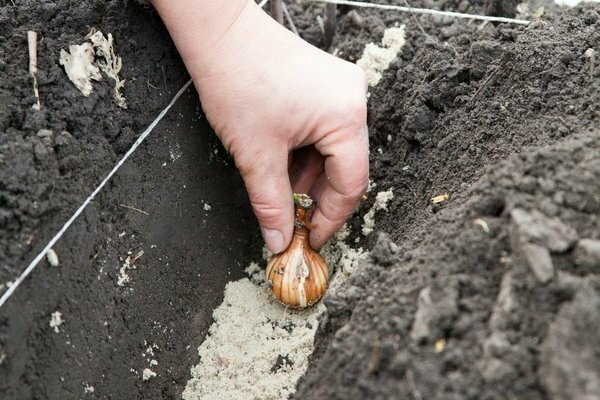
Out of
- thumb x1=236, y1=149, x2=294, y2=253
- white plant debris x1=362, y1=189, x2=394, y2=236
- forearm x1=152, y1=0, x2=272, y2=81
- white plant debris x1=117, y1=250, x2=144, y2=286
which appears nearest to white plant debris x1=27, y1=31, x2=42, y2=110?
forearm x1=152, y1=0, x2=272, y2=81

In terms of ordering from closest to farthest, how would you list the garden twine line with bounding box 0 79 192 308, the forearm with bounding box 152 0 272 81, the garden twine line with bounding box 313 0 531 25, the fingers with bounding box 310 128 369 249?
the garden twine line with bounding box 0 79 192 308, the forearm with bounding box 152 0 272 81, the fingers with bounding box 310 128 369 249, the garden twine line with bounding box 313 0 531 25

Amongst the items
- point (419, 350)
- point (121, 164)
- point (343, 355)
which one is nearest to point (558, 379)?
point (419, 350)

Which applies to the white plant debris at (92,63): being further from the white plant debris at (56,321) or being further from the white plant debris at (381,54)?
the white plant debris at (381,54)

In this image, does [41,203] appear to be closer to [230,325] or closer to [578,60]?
[230,325]

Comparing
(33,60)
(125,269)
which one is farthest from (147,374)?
(33,60)

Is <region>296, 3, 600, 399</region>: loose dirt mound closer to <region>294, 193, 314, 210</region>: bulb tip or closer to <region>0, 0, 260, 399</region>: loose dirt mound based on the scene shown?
<region>294, 193, 314, 210</region>: bulb tip

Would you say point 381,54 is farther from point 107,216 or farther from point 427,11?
point 107,216
